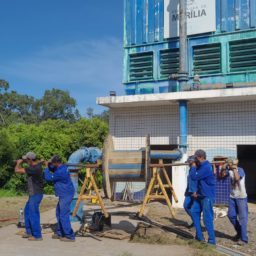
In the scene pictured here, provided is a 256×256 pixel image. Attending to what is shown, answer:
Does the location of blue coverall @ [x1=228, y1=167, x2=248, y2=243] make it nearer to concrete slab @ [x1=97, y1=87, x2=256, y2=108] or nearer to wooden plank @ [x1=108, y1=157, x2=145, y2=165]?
wooden plank @ [x1=108, y1=157, x2=145, y2=165]

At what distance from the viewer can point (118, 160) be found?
860cm

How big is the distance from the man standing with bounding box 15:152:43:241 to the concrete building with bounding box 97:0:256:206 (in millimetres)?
6298

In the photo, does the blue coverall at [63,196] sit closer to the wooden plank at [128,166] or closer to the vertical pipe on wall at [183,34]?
the wooden plank at [128,166]

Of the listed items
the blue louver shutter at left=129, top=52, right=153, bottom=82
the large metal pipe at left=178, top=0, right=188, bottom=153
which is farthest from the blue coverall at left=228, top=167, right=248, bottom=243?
the blue louver shutter at left=129, top=52, right=153, bottom=82

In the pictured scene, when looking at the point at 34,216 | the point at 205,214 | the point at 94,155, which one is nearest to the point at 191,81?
the point at 94,155

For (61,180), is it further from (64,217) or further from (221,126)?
(221,126)

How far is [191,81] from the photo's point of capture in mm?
15250

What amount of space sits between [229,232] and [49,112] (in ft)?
161

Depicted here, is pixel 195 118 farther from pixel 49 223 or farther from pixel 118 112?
pixel 49 223

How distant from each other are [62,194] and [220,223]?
444 cm

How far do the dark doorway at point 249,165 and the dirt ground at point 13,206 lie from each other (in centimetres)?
835

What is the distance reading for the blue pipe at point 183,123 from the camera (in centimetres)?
1423

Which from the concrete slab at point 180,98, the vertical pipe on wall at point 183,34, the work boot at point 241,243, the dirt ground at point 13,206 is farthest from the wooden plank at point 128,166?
the vertical pipe on wall at point 183,34

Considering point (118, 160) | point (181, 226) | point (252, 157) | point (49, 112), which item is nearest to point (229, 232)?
point (181, 226)
